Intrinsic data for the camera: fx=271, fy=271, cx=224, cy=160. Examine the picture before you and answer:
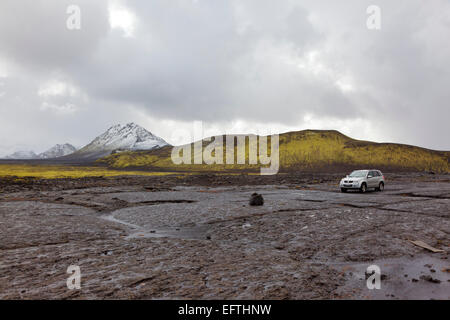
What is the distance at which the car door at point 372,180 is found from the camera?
65.1 feet

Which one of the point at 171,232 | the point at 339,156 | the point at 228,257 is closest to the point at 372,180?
the point at 171,232

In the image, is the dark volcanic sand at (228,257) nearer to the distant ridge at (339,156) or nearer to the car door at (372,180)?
the car door at (372,180)

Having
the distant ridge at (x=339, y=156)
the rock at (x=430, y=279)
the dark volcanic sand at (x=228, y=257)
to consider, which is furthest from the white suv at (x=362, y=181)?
the distant ridge at (x=339, y=156)

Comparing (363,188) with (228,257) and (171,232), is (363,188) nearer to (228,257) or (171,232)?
(171,232)

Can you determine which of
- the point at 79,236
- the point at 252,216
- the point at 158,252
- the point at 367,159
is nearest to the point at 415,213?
the point at 252,216

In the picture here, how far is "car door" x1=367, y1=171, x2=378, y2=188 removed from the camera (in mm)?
19836

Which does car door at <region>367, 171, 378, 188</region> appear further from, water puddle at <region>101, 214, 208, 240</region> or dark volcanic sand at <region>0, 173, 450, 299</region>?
water puddle at <region>101, 214, 208, 240</region>

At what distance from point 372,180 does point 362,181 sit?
5.58ft

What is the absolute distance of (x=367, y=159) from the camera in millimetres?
92750
